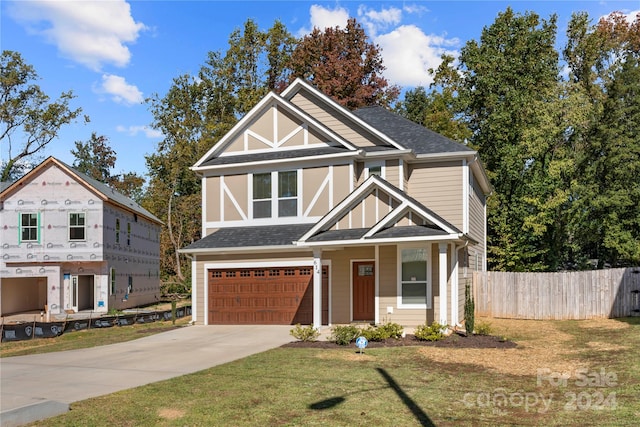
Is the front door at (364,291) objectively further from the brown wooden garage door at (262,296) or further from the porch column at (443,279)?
the porch column at (443,279)

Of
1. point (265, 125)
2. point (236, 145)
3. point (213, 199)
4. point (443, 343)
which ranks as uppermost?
point (265, 125)

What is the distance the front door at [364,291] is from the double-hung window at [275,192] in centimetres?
365

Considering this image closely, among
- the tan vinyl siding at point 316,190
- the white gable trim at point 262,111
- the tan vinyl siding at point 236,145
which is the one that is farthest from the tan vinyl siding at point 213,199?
the tan vinyl siding at point 316,190

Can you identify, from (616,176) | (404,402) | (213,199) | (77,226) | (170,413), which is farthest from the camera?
→ (77,226)

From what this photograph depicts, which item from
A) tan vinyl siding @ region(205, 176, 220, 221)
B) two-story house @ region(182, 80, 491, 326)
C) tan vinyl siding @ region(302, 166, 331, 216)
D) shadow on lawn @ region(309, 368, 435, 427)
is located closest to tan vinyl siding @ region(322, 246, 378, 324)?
two-story house @ region(182, 80, 491, 326)

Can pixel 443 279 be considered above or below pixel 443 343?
above

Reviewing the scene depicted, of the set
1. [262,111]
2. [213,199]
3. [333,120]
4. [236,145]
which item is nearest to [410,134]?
[333,120]

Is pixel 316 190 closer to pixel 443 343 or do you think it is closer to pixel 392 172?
pixel 392 172

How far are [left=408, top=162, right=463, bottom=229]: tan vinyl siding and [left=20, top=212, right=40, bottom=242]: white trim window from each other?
2092 centimetres

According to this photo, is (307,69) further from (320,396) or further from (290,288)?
(320,396)

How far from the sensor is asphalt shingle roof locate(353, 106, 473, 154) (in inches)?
822

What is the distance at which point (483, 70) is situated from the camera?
114 feet

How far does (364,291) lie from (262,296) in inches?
159

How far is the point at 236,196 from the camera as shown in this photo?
22766 millimetres
